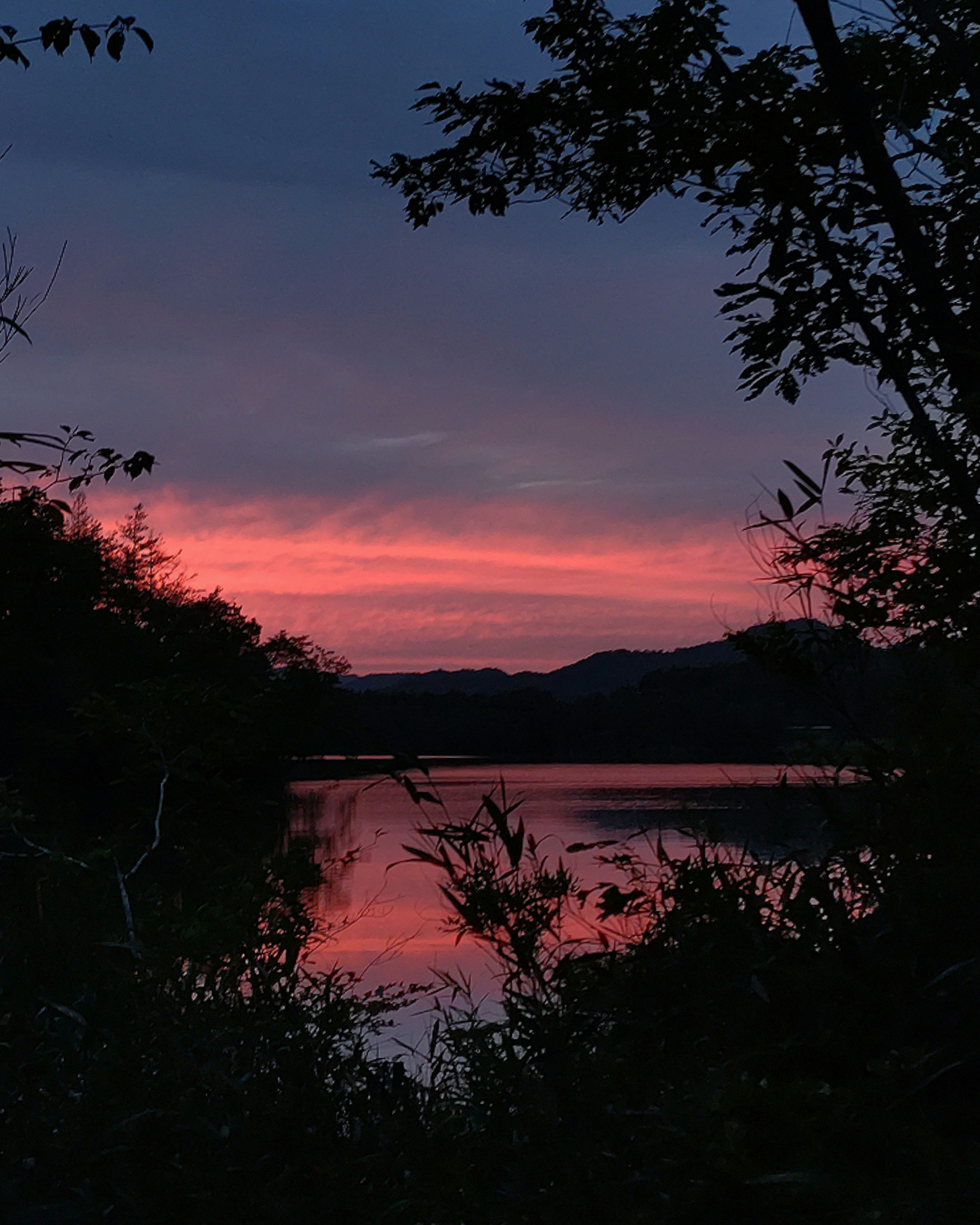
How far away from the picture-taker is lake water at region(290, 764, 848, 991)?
19.3ft

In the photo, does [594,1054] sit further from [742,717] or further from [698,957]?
[742,717]

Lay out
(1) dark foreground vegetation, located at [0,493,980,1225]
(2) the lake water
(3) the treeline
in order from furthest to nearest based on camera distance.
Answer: (2) the lake water < (3) the treeline < (1) dark foreground vegetation, located at [0,493,980,1225]

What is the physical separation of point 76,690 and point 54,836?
28.6m

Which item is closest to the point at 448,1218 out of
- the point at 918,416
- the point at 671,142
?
the point at 918,416

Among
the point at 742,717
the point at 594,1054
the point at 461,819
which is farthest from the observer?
the point at 742,717

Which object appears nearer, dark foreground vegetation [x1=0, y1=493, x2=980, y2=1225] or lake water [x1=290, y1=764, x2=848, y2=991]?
dark foreground vegetation [x1=0, y1=493, x2=980, y2=1225]

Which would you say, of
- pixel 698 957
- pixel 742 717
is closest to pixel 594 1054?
pixel 698 957

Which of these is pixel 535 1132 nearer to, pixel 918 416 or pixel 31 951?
pixel 918 416

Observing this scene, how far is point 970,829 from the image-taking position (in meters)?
4.60

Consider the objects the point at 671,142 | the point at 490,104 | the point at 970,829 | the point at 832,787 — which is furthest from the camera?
the point at 490,104

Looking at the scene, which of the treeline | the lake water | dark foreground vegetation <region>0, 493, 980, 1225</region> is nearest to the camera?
dark foreground vegetation <region>0, 493, 980, 1225</region>

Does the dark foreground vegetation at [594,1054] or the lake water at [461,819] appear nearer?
the dark foreground vegetation at [594,1054]

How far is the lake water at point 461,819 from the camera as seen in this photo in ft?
19.3

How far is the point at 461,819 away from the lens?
4.98m
